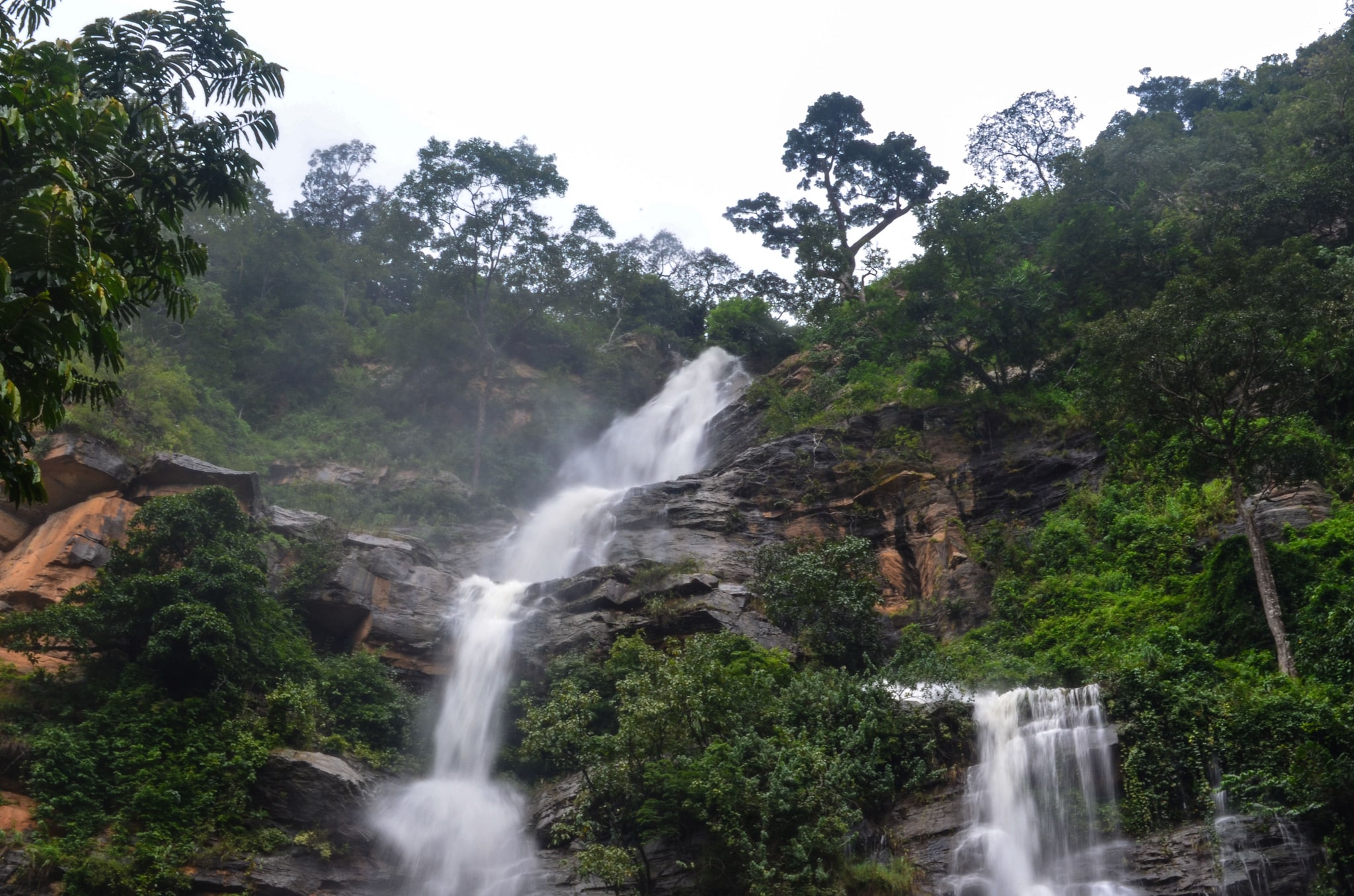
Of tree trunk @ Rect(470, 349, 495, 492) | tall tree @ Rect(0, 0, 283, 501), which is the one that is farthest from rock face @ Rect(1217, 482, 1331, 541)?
tree trunk @ Rect(470, 349, 495, 492)

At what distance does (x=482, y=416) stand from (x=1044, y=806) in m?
29.1

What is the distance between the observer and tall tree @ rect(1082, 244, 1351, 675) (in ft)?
51.8

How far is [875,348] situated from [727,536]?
9.95 metres

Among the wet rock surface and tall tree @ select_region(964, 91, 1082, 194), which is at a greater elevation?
tall tree @ select_region(964, 91, 1082, 194)

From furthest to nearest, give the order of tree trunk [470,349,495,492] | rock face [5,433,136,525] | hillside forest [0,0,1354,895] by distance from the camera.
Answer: tree trunk [470,349,495,492] < rock face [5,433,136,525] < hillside forest [0,0,1354,895]

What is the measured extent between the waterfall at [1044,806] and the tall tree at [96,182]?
1254cm

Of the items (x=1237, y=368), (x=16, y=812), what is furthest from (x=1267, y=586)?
(x=16, y=812)

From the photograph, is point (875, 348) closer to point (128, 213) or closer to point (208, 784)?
point (208, 784)

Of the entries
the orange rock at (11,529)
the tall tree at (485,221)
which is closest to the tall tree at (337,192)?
the tall tree at (485,221)

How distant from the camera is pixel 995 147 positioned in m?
42.9

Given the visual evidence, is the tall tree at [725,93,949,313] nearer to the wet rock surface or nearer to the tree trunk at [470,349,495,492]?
the tree trunk at [470,349,495,492]

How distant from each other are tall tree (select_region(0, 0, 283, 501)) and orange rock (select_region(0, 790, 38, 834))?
28.6ft

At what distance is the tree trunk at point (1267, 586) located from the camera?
44.9 feet

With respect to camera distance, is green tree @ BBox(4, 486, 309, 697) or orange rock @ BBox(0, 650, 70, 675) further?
orange rock @ BBox(0, 650, 70, 675)
